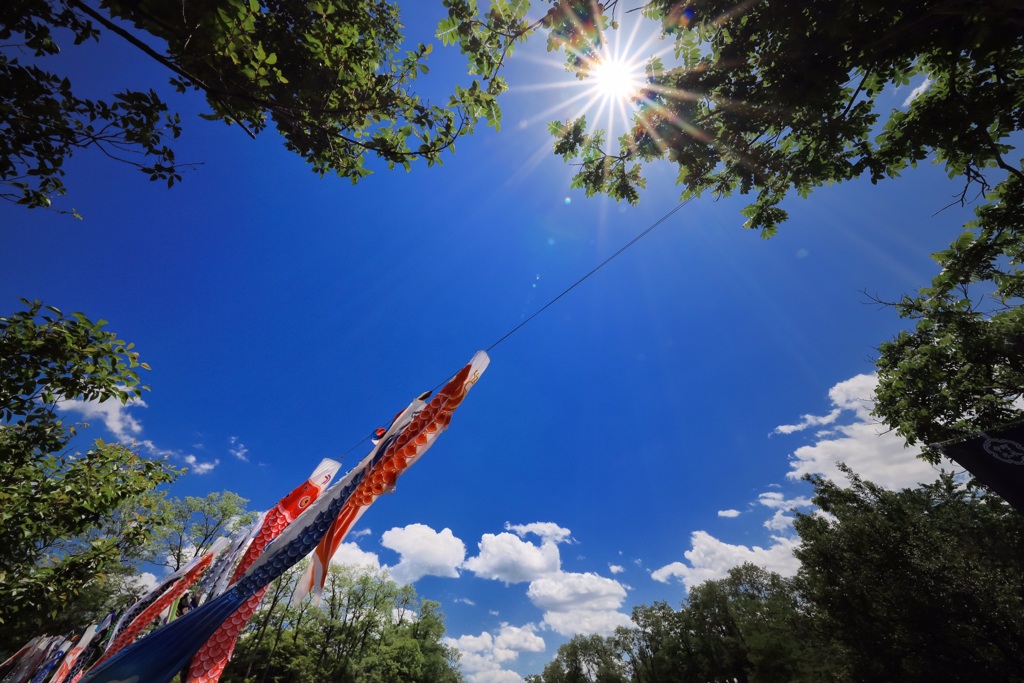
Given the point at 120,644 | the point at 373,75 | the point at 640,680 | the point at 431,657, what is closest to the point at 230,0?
the point at 373,75

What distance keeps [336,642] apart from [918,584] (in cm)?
3777

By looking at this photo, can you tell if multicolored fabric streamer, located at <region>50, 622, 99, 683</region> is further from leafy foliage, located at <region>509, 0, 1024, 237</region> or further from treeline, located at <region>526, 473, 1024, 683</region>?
treeline, located at <region>526, 473, 1024, 683</region>

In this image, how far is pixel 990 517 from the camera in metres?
17.8

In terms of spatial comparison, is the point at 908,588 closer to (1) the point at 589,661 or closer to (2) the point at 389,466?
(2) the point at 389,466

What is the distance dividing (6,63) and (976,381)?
13832 mm

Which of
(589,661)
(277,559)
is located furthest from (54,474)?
(589,661)

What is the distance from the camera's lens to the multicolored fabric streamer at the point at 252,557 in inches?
187

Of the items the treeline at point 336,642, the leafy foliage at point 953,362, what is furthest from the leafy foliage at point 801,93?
the treeline at point 336,642

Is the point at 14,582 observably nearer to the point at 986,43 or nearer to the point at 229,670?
the point at 986,43

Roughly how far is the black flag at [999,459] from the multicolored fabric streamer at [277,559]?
6.61m

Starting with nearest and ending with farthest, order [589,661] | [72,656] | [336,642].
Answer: [72,656] → [336,642] → [589,661]

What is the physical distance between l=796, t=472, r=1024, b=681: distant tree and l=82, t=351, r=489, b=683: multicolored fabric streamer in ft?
59.1

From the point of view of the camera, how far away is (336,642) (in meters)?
29.5

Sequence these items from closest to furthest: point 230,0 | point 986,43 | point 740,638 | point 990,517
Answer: point 230,0 → point 986,43 → point 990,517 → point 740,638
